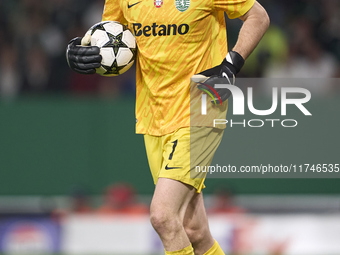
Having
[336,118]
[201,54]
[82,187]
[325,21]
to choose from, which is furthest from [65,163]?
[201,54]

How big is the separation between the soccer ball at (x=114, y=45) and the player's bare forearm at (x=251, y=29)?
70cm

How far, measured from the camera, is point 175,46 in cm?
408

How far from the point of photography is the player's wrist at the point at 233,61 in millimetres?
4000

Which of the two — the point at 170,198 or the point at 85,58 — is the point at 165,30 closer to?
the point at 85,58

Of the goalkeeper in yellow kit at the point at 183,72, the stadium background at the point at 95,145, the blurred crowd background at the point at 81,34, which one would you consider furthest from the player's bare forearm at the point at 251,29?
the blurred crowd background at the point at 81,34

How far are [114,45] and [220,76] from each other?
76 centimetres

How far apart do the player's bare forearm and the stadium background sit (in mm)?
3755

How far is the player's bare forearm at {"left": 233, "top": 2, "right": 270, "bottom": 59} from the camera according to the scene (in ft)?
13.3

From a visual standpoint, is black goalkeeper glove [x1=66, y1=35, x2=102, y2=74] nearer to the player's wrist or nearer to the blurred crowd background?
the player's wrist

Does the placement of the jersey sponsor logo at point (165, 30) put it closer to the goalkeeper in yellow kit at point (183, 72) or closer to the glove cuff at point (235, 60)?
the goalkeeper in yellow kit at point (183, 72)

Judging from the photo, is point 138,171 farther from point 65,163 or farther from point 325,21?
point 325,21

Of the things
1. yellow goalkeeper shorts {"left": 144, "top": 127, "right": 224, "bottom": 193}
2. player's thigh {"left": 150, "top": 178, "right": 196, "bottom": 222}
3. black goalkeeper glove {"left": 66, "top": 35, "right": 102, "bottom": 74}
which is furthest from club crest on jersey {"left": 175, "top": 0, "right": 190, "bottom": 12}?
player's thigh {"left": 150, "top": 178, "right": 196, "bottom": 222}

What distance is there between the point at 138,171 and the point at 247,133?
1.50 metres

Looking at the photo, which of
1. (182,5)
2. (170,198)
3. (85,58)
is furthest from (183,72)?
(170,198)
